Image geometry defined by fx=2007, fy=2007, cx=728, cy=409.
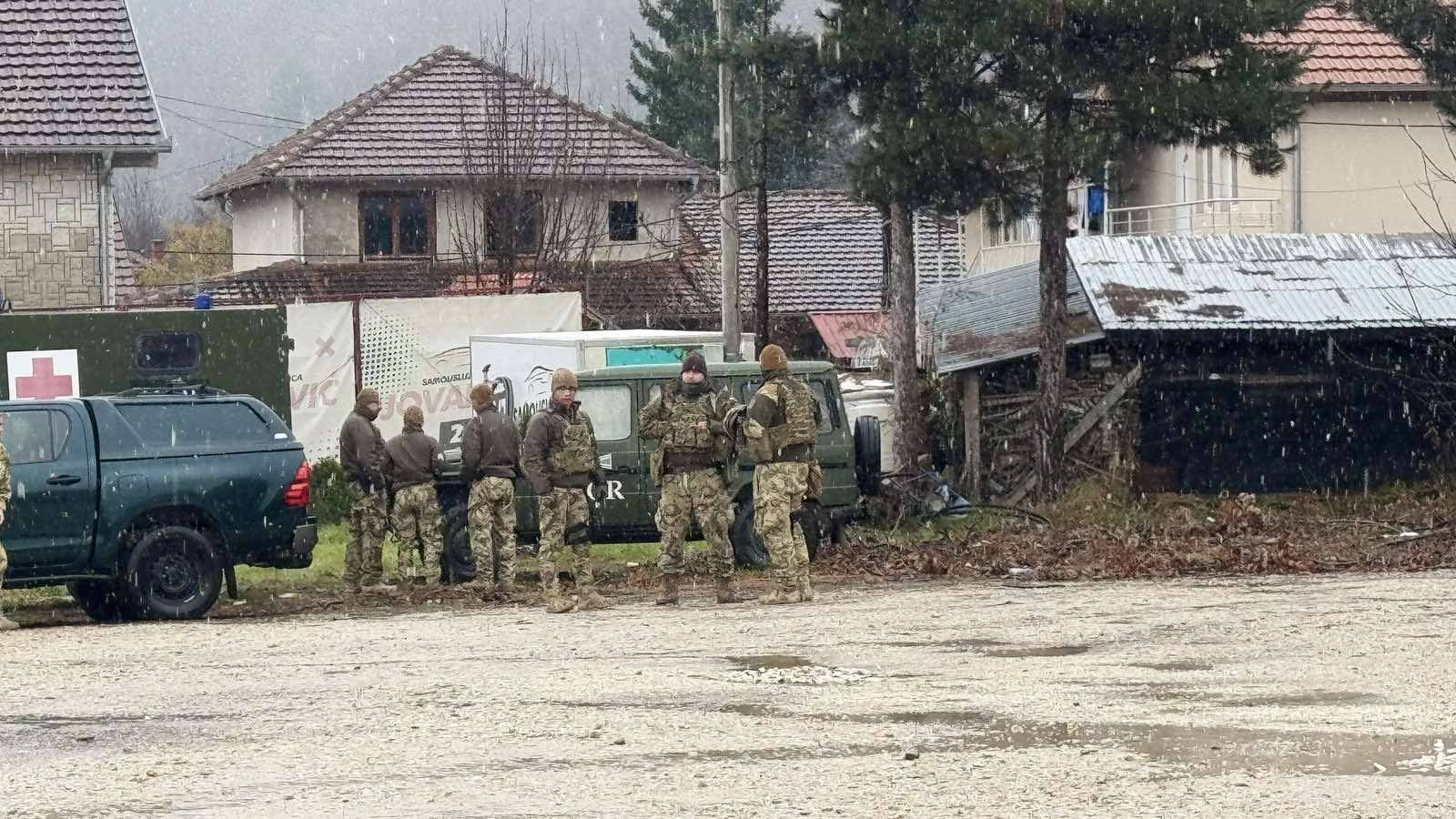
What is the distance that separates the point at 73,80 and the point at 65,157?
1.02m

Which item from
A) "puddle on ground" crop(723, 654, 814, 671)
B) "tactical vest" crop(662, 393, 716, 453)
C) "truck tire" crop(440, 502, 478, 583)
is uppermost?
"tactical vest" crop(662, 393, 716, 453)

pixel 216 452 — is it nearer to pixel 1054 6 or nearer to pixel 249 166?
pixel 1054 6

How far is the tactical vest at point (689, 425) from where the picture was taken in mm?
13570

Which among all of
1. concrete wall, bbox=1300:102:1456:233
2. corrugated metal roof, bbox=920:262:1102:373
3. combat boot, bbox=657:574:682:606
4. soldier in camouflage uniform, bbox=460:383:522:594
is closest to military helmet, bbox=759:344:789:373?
combat boot, bbox=657:574:682:606

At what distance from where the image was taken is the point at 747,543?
646 inches

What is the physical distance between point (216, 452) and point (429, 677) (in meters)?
4.64

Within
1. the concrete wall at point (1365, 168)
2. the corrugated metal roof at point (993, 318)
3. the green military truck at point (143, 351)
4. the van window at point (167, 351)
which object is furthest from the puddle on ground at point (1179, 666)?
the concrete wall at point (1365, 168)

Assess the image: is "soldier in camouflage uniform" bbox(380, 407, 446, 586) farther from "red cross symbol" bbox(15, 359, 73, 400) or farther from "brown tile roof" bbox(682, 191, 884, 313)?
"brown tile roof" bbox(682, 191, 884, 313)

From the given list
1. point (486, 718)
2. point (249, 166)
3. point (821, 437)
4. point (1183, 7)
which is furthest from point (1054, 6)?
point (249, 166)

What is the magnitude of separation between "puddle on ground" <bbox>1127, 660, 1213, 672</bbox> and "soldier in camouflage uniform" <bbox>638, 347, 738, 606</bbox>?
13.9 feet

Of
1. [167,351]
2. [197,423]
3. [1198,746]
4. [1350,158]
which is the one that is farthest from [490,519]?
[1350,158]

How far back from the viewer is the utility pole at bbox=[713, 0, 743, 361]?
22156mm

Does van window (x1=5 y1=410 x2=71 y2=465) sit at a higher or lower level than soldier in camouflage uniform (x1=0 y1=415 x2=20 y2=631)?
higher

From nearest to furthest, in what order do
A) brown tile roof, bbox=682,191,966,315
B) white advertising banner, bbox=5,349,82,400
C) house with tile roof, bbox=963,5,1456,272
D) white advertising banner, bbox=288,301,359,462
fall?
white advertising banner, bbox=5,349,82,400, white advertising banner, bbox=288,301,359,462, house with tile roof, bbox=963,5,1456,272, brown tile roof, bbox=682,191,966,315
